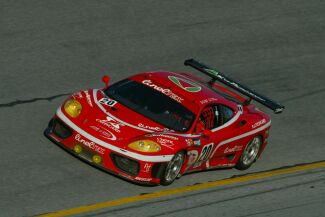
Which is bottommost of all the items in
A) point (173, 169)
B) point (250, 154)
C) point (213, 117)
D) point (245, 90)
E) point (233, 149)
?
point (250, 154)

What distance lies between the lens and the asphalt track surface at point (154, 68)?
11328mm

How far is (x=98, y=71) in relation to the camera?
1575 cm

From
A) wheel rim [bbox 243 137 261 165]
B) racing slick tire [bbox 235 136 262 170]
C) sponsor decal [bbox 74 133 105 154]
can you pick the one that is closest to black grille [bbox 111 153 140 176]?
sponsor decal [bbox 74 133 105 154]

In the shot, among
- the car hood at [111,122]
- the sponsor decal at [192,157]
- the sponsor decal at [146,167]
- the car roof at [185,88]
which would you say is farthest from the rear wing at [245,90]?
the sponsor decal at [146,167]

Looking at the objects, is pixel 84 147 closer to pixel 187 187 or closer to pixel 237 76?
pixel 187 187

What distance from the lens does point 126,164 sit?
11406mm

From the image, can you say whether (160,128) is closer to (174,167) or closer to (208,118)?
(174,167)

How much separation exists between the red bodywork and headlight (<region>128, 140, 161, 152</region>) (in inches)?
2.1

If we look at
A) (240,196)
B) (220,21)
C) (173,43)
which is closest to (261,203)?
(240,196)

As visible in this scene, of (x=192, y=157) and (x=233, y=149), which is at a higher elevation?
(x=192, y=157)

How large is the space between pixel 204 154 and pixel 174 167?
0.64 m

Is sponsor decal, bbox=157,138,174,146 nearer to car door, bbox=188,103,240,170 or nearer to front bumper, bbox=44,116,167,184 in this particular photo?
front bumper, bbox=44,116,167,184

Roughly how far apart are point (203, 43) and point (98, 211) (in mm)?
7330

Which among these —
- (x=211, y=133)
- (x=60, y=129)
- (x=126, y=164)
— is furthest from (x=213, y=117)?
(x=60, y=129)
